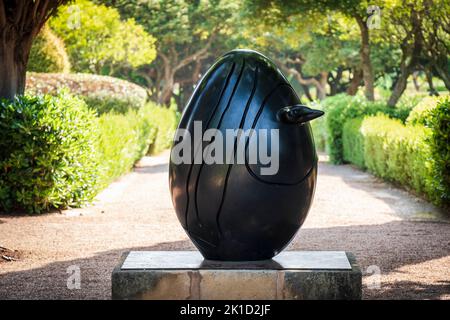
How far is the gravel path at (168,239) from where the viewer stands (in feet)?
23.5

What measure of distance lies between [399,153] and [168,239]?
6231 mm

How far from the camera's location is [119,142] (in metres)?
16.6

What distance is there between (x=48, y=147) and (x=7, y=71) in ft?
4.41

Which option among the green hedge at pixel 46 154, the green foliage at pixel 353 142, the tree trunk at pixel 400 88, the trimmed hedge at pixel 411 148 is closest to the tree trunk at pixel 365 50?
the tree trunk at pixel 400 88

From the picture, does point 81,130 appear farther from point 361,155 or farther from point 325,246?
point 361,155

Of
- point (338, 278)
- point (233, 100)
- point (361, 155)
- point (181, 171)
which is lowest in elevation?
point (361, 155)

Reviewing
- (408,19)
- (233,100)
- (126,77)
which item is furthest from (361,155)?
(126,77)

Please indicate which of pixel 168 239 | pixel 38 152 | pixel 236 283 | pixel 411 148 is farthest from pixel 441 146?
pixel 236 283

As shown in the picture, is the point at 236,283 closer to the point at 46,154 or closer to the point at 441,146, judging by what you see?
the point at 46,154

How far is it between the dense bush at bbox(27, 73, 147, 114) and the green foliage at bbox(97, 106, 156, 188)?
402 mm

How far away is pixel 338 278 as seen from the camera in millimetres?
5844

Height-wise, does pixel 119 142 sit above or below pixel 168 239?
above

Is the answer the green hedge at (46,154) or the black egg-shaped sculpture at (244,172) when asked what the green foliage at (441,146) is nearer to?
the green hedge at (46,154)

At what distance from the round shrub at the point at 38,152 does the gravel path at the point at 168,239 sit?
0.33m
